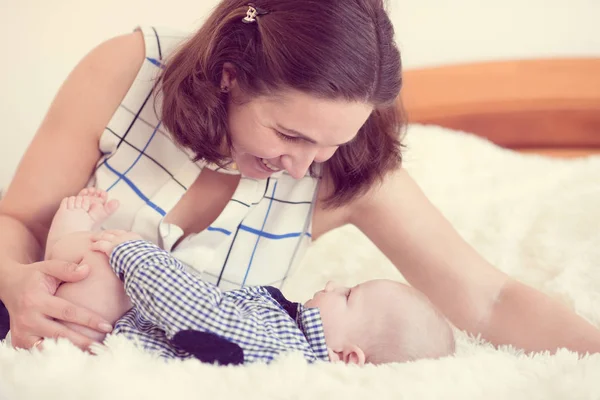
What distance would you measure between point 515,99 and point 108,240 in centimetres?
152

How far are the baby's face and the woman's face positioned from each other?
0.69ft

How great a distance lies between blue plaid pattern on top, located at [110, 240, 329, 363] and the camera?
2.77ft

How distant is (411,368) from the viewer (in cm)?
84

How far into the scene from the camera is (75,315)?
90 cm

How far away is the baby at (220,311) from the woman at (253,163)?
60mm

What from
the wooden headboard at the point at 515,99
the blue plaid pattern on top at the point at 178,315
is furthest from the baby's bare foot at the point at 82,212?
the wooden headboard at the point at 515,99

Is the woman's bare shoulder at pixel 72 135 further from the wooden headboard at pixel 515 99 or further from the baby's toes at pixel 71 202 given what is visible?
the wooden headboard at pixel 515 99

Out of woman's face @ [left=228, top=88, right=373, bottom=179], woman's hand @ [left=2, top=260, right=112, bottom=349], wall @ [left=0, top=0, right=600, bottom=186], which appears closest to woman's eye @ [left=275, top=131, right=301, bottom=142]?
woman's face @ [left=228, top=88, right=373, bottom=179]

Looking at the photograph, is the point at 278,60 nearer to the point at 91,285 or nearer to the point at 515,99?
the point at 91,285

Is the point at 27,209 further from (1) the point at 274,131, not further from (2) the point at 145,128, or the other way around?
(1) the point at 274,131

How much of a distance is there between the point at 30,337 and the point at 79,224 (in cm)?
22

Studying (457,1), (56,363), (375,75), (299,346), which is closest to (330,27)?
(375,75)

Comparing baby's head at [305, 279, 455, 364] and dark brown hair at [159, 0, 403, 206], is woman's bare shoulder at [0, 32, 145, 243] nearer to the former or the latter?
dark brown hair at [159, 0, 403, 206]

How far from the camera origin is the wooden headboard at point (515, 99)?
81.3 inches
